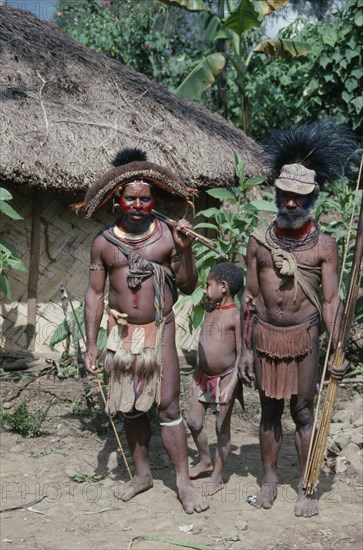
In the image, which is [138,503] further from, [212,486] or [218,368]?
[218,368]

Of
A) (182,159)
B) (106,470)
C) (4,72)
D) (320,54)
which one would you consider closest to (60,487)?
(106,470)

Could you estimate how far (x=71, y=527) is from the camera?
12.9 feet

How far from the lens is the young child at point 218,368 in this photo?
14.3 ft

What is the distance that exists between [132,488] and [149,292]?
1.16m

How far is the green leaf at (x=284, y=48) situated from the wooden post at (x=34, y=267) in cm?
567

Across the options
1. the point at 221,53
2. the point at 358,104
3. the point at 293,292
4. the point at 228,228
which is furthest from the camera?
the point at 221,53

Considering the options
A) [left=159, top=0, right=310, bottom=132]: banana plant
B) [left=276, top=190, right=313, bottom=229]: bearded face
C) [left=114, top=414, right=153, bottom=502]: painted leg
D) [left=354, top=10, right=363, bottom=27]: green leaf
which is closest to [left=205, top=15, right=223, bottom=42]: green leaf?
[left=159, top=0, right=310, bottom=132]: banana plant

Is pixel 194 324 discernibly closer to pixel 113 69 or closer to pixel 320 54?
pixel 113 69

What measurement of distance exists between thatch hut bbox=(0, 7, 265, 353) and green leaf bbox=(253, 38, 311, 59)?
3828 mm

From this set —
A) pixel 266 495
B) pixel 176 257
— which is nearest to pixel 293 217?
pixel 176 257

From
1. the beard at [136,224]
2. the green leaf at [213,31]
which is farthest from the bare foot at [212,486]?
the green leaf at [213,31]

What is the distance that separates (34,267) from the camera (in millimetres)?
6953

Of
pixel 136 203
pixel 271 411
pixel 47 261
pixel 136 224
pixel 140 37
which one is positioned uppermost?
pixel 140 37

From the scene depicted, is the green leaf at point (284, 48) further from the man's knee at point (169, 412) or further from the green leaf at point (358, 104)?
the man's knee at point (169, 412)
